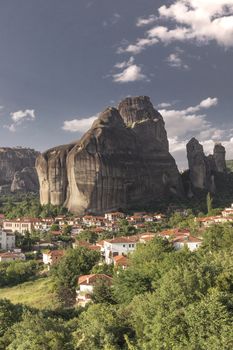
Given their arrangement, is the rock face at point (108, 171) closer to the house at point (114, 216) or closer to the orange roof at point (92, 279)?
the house at point (114, 216)

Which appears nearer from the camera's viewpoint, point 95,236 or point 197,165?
point 95,236

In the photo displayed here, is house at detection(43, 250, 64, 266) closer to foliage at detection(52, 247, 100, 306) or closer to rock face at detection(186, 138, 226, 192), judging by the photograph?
foliage at detection(52, 247, 100, 306)

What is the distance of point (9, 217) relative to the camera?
112 metres

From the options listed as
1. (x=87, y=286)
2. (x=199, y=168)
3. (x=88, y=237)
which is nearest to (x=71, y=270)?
(x=87, y=286)

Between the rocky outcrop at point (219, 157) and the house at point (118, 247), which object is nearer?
the house at point (118, 247)

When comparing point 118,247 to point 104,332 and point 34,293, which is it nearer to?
point 34,293

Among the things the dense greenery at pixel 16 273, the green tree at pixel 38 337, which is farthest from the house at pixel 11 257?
the green tree at pixel 38 337

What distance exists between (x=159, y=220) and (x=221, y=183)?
138 feet

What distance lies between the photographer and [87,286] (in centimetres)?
4025

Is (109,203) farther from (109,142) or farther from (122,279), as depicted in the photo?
(122,279)

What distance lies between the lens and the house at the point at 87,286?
3819 cm

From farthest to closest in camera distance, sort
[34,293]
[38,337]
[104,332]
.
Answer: [34,293] < [38,337] < [104,332]

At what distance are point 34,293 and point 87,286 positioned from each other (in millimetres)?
8460

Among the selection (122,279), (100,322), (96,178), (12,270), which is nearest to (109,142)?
(96,178)
